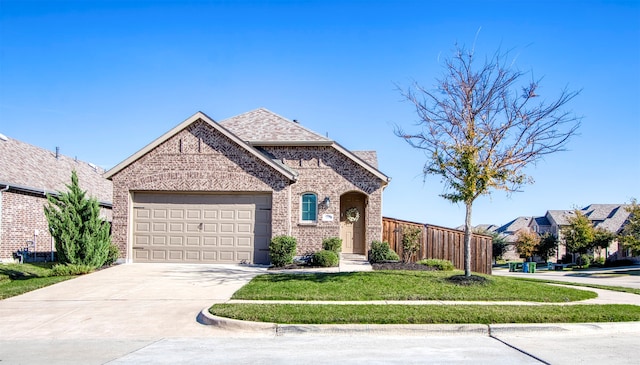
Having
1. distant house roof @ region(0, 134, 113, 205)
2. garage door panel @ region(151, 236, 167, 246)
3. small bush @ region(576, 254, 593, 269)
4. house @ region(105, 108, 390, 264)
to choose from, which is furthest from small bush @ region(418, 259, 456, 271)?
small bush @ region(576, 254, 593, 269)

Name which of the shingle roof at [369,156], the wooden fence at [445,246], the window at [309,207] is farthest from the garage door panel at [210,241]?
the shingle roof at [369,156]

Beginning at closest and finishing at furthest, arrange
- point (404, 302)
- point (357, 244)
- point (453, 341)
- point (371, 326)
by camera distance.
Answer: point (453, 341)
point (371, 326)
point (404, 302)
point (357, 244)

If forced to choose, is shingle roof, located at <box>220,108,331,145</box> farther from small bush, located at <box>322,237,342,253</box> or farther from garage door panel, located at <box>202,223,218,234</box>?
garage door panel, located at <box>202,223,218,234</box>

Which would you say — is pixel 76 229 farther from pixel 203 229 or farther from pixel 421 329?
pixel 421 329

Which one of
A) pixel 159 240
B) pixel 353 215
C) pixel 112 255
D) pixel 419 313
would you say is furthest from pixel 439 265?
pixel 112 255

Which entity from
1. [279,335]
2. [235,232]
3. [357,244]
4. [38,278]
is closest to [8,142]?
[38,278]

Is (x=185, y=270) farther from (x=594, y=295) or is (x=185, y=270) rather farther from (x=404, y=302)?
(x=594, y=295)

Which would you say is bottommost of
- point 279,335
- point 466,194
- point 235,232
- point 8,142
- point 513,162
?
point 279,335

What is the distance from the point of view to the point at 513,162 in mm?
14531

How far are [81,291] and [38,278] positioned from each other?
3256 mm

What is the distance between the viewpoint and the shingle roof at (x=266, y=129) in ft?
74.8

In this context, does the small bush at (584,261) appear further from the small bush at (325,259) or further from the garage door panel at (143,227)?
the garage door panel at (143,227)

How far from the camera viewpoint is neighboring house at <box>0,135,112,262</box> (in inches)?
798

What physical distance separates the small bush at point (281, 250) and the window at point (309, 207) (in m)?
4.37
